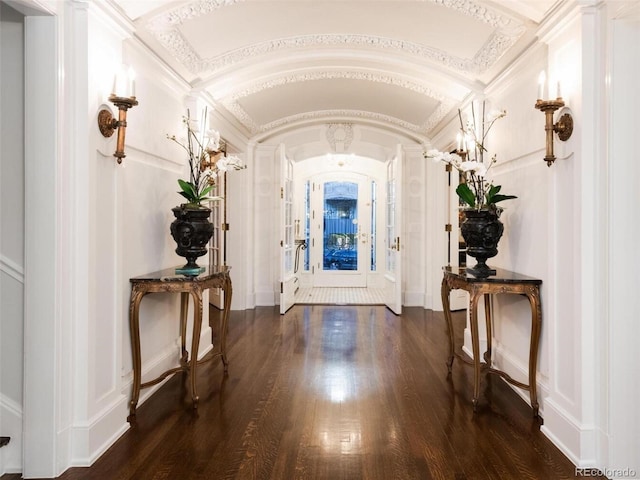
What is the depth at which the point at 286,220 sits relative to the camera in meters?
6.26

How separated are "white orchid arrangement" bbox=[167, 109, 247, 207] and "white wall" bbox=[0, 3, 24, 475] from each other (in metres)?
1.03

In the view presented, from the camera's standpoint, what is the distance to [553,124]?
2.40 m

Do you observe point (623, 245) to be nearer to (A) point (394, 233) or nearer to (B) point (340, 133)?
(A) point (394, 233)

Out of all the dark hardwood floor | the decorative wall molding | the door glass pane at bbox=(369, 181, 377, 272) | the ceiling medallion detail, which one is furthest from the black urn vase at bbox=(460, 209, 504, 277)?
the door glass pane at bbox=(369, 181, 377, 272)

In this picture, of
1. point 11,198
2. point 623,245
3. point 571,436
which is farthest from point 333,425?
point 11,198

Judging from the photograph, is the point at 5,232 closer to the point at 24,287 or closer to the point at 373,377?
the point at 24,287

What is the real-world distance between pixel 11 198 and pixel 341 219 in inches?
300

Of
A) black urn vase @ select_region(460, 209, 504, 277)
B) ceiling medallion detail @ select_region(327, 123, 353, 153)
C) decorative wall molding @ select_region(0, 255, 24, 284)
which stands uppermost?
ceiling medallion detail @ select_region(327, 123, 353, 153)

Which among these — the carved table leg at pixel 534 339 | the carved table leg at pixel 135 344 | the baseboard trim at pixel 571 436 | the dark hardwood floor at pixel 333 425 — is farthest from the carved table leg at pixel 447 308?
the carved table leg at pixel 135 344

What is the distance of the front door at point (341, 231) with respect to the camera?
938cm

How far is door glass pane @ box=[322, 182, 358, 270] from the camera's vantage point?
9.50 m

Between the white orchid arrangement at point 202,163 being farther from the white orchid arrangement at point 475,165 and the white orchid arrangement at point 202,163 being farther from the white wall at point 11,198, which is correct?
the white orchid arrangement at point 475,165

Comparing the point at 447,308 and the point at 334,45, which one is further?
the point at 334,45

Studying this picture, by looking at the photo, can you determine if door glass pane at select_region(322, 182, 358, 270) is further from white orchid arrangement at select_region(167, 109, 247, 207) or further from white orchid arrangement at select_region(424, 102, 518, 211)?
white orchid arrangement at select_region(167, 109, 247, 207)
